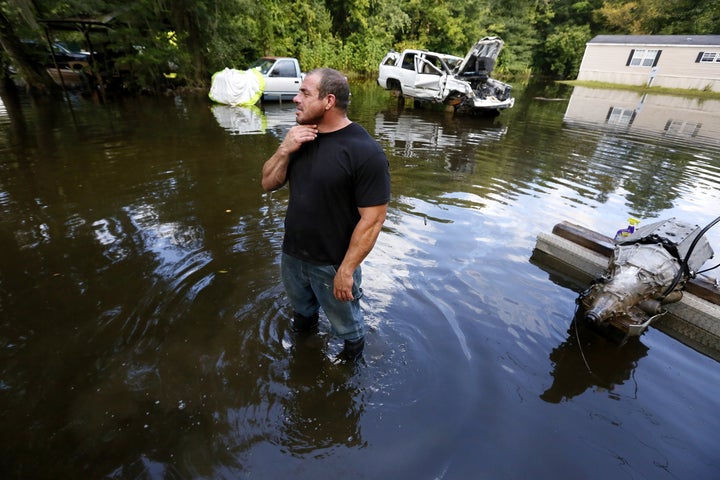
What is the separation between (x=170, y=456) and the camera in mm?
2031

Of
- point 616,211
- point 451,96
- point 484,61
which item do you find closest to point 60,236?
point 616,211

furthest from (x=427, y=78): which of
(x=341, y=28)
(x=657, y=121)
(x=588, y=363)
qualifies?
(x=341, y=28)

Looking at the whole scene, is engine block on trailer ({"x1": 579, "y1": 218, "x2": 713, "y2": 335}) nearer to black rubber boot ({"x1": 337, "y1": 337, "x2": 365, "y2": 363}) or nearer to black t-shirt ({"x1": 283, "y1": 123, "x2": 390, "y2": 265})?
black rubber boot ({"x1": 337, "y1": 337, "x2": 365, "y2": 363})

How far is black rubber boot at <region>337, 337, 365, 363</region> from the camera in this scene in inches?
100

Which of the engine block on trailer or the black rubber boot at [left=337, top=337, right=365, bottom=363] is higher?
the engine block on trailer

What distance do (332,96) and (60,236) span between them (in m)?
4.02

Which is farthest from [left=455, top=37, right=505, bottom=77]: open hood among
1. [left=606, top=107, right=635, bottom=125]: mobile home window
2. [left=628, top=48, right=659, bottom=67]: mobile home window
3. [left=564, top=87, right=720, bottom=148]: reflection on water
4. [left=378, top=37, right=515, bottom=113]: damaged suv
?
[left=628, top=48, right=659, bottom=67]: mobile home window

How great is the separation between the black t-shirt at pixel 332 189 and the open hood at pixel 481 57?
13954 millimetres

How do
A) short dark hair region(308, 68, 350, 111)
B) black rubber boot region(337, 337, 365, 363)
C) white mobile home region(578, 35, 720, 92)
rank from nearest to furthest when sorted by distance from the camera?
1. short dark hair region(308, 68, 350, 111)
2. black rubber boot region(337, 337, 365, 363)
3. white mobile home region(578, 35, 720, 92)

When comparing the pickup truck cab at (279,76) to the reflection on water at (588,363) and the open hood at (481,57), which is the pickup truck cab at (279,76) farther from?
the reflection on water at (588,363)

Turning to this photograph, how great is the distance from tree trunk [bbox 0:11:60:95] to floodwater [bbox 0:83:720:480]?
34.3 feet

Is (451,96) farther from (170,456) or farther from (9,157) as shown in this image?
(170,456)

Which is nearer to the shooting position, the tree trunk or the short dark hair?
the short dark hair

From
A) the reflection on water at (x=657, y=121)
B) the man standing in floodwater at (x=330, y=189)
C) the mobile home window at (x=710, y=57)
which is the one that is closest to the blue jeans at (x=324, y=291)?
the man standing in floodwater at (x=330, y=189)
